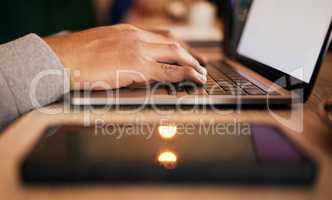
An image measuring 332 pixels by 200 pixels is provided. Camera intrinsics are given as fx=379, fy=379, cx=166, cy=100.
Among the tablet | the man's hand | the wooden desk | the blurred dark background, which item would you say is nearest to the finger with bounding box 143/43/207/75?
the man's hand

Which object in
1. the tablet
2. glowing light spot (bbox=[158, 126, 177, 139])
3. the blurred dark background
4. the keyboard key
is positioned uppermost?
the tablet

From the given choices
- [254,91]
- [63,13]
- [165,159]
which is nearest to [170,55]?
[254,91]

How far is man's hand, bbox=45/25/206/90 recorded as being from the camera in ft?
1.88

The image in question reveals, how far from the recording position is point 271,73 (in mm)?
669

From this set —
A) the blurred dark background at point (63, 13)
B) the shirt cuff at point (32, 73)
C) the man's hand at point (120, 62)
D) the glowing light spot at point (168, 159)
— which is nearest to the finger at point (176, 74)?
the man's hand at point (120, 62)

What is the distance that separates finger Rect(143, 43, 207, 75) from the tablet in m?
0.23

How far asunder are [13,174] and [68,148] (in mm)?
52

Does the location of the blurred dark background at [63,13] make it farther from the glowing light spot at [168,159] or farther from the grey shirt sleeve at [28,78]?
the glowing light spot at [168,159]

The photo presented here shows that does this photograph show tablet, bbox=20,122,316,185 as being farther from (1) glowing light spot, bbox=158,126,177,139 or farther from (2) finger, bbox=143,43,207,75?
(2) finger, bbox=143,43,207,75

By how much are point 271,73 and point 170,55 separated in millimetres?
189

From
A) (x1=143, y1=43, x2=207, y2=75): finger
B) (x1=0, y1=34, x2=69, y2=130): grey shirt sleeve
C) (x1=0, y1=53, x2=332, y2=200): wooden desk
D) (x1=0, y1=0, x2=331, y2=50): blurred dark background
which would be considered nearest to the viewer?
(x1=0, y1=53, x2=332, y2=200): wooden desk

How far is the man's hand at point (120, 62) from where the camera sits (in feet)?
1.88

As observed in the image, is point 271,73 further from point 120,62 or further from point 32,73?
A: point 32,73

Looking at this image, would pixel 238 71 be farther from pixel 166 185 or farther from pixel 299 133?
pixel 166 185
